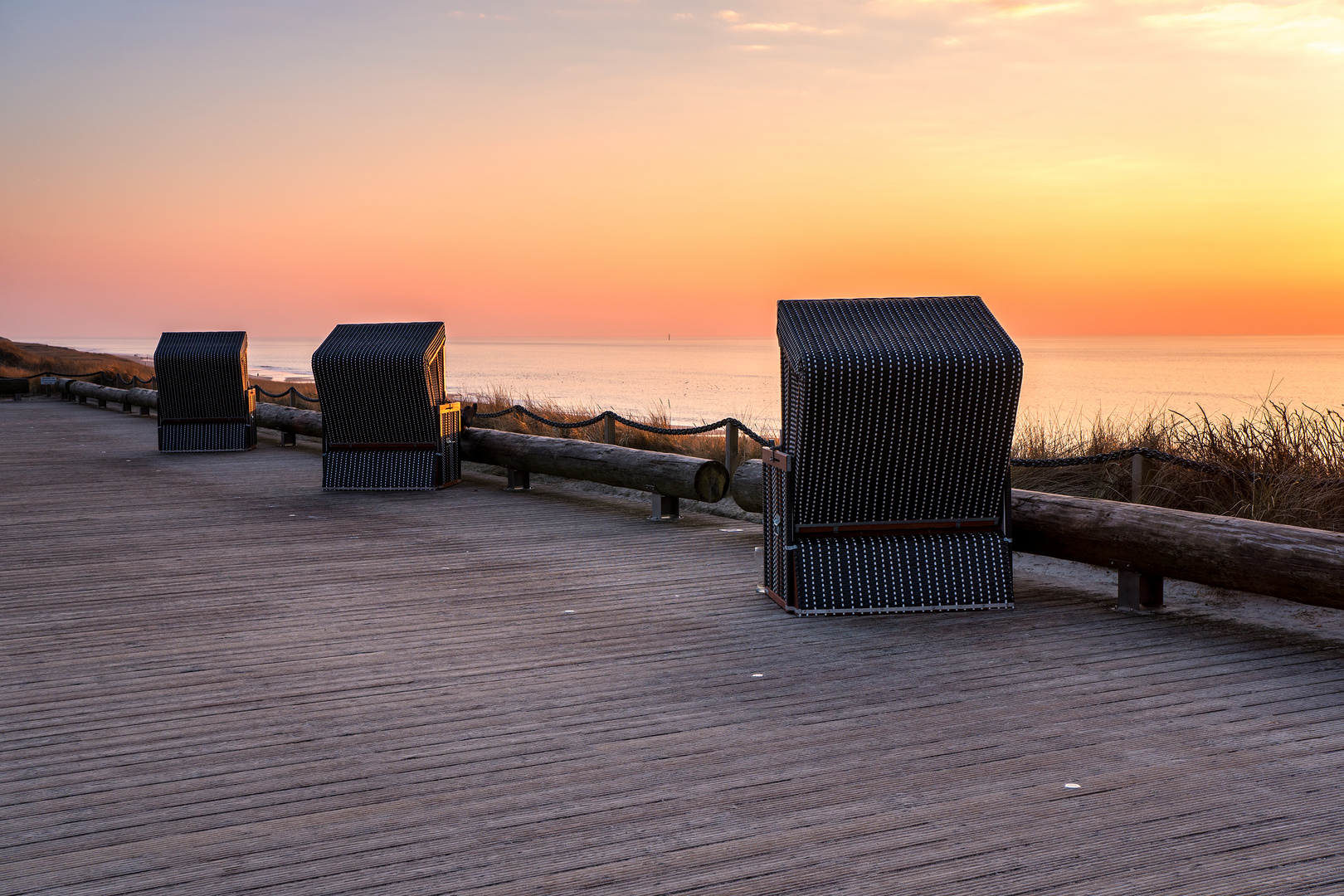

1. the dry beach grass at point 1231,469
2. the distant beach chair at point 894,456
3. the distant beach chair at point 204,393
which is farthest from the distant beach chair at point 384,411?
the distant beach chair at point 894,456

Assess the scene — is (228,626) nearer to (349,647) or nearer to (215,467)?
(349,647)

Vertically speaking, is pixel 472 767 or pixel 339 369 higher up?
pixel 339 369

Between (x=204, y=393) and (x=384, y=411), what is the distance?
240 inches

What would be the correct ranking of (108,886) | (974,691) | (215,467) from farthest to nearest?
(215,467) → (974,691) → (108,886)

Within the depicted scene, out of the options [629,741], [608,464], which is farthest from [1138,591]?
[608,464]

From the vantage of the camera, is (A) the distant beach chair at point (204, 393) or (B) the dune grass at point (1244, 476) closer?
(B) the dune grass at point (1244, 476)

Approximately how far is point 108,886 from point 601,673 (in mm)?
2483

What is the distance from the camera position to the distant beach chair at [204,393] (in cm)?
1667

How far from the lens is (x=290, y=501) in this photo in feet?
38.3

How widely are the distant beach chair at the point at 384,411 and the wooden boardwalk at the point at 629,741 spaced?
14.5 ft

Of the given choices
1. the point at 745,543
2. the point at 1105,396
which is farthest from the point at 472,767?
the point at 1105,396

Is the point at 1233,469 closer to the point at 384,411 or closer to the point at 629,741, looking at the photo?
the point at 629,741

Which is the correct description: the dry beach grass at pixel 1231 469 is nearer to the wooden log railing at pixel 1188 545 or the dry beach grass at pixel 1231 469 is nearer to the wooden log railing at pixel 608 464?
the wooden log railing at pixel 1188 545

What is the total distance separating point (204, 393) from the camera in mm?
17062
